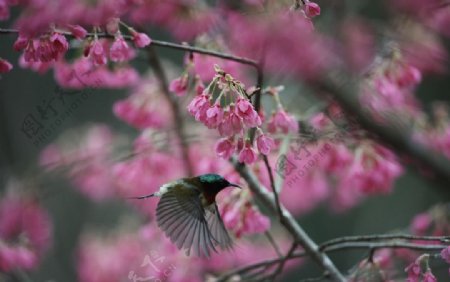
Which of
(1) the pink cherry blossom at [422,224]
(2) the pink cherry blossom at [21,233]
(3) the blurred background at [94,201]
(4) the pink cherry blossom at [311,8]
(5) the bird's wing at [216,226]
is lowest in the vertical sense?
(3) the blurred background at [94,201]

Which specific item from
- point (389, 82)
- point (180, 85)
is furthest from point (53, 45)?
point (389, 82)

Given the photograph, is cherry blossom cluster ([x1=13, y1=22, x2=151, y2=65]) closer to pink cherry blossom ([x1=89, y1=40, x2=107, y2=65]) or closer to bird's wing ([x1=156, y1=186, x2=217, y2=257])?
pink cherry blossom ([x1=89, y1=40, x2=107, y2=65])

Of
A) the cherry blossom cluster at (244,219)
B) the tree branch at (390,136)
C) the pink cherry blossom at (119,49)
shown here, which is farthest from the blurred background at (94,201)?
the tree branch at (390,136)

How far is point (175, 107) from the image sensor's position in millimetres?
3555

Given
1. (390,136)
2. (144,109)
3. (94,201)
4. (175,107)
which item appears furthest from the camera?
(94,201)

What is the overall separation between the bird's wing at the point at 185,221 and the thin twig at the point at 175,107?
0.99 meters

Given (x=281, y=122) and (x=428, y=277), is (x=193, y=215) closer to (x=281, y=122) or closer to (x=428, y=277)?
(x=281, y=122)

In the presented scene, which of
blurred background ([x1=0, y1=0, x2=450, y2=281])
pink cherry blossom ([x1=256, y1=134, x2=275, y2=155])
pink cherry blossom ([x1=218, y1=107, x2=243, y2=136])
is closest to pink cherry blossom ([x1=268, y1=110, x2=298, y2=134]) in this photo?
pink cherry blossom ([x1=256, y1=134, x2=275, y2=155])

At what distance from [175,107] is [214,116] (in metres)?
1.52

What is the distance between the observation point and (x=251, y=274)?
2719mm

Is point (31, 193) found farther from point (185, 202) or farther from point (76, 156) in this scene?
point (185, 202)

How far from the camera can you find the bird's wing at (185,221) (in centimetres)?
223

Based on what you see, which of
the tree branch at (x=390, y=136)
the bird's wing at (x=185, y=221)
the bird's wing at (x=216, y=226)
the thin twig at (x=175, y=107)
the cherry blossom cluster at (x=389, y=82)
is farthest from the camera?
the thin twig at (x=175, y=107)

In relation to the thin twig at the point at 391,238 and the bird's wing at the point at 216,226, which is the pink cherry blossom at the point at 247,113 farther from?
the thin twig at the point at 391,238
